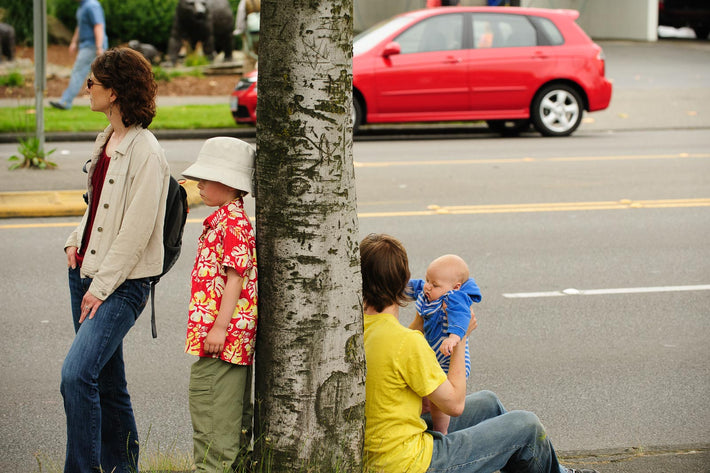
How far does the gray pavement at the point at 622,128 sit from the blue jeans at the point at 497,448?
724 millimetres

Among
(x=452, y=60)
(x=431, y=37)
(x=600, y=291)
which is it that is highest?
(x=431, y=37)

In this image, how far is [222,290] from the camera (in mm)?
3381

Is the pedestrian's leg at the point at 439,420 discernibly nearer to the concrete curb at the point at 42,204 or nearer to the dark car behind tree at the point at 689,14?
the concrete curb at the point at 42,204

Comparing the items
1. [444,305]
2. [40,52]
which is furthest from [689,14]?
[444,305]

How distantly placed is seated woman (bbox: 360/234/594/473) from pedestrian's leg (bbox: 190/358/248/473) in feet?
1.58

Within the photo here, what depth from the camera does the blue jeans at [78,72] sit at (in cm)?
A: 1655

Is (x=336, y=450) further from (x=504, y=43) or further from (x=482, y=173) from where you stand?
(x=504, y=43)

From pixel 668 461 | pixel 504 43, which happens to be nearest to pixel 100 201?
pixel 668 461

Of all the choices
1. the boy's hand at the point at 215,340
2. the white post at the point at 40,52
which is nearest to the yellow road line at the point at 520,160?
the white post at the point at 40,52

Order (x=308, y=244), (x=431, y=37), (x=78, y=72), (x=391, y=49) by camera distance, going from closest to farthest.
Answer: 1. (x=308, y=244)
2. (x=391, y=49)
3. (x=431, y=37)
4. (x=78, y=72)

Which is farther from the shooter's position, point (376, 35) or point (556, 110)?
point (556, 110)

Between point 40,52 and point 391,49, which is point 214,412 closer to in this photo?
point 40,52

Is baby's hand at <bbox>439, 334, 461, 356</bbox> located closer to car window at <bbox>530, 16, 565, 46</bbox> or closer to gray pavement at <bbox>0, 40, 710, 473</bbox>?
gray pavement at <bbox>0, 40, 710, 473</bbox>

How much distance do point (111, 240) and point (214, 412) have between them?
0.77 meters
